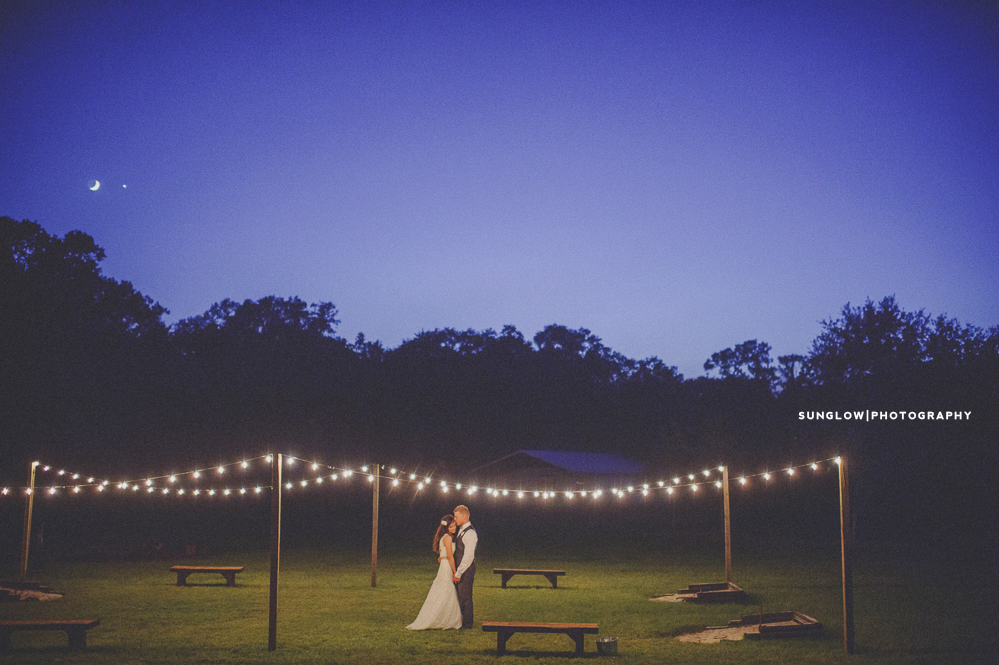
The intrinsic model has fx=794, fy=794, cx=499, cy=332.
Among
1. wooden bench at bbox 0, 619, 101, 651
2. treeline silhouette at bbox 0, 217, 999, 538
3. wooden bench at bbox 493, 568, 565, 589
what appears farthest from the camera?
treeline silhouette at bbox 0, 217, 999, 538

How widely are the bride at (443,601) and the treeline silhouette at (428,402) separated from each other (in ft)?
52.0

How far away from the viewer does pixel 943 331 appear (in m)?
34.5

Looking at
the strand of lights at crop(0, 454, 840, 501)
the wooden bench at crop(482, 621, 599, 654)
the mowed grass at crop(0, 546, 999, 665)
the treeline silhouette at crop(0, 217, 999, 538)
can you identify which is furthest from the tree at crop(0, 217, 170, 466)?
the wooden bench at crop(482, 621, 599, 654)

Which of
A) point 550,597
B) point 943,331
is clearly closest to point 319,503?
point 550,597

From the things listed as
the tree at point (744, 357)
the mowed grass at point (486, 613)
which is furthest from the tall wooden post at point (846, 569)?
the tree at point (744, 357)

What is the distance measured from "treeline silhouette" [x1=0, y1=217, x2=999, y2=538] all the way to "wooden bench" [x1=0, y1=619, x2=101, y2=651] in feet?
66.3

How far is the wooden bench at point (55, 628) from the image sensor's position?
371 inches

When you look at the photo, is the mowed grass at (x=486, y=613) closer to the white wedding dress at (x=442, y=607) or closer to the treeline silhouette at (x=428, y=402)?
the white wedding dress at (x=442, y=607)

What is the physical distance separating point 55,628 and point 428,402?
36.2 m

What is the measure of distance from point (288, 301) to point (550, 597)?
65.3 m

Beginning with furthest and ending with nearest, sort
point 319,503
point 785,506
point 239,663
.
Result: point 319,503 → point 785,506 → point 239,663

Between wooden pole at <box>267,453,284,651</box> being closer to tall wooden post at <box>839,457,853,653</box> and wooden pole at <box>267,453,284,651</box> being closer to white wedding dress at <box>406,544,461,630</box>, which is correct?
white wedding dress at <box>406,544,461,630</box>

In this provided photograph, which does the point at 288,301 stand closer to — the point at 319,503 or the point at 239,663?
the point at 319,503

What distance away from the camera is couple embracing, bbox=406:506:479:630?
37.2 ft
